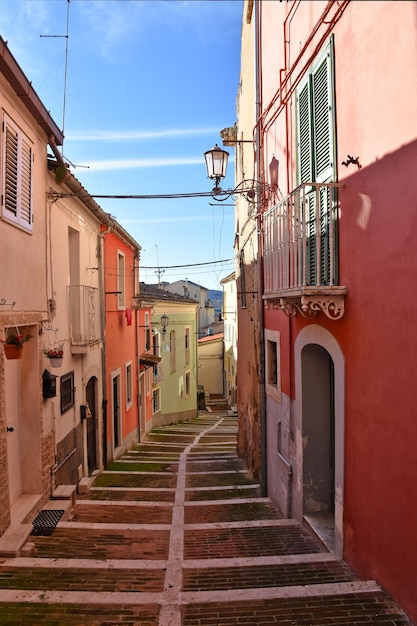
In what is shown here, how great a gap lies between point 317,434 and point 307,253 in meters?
2.91

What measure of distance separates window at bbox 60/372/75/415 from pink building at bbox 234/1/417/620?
4092 mm

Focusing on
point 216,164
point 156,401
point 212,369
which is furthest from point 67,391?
point 212,369

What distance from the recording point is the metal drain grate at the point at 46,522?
22.1 ft

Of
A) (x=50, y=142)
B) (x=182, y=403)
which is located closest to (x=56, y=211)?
(x=50, y=142)

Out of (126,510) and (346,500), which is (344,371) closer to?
(346,500)

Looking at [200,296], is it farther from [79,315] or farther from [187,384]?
[79,315]

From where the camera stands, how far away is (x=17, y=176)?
688cm

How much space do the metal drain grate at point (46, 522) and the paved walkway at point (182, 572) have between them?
0.35 feet

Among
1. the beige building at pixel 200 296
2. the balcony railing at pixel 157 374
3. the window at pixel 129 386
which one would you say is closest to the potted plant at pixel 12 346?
the window at pixel 129 386

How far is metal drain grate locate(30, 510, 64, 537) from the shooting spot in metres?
6.73

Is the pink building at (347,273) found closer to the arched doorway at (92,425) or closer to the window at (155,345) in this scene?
the arched doorway at (92,425)

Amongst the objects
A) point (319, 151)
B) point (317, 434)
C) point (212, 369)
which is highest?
point (319, 151)

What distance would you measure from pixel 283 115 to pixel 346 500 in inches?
248

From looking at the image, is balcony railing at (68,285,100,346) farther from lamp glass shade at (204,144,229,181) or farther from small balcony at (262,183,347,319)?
small balcony at (262,183,347,319)
